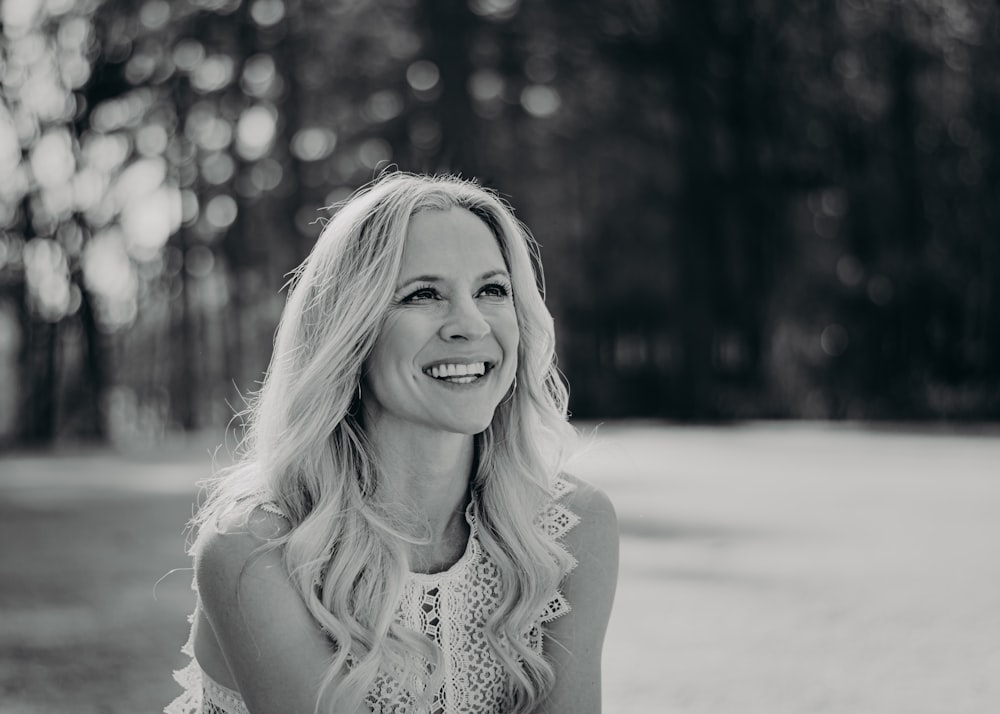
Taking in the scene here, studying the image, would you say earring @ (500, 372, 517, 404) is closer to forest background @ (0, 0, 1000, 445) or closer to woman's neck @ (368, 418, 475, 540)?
woman's neck @ (368, 418, 475, 540)

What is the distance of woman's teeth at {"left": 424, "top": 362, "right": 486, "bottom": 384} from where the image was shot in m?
2.55

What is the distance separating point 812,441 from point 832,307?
9.00 meters

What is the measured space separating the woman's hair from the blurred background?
528 inches

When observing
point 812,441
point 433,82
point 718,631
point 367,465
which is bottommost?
point 812,441

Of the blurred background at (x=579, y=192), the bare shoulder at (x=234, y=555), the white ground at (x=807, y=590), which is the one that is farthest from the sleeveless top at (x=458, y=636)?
the blurred background at (x=579, y=192)

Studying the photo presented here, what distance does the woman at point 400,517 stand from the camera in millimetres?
2404

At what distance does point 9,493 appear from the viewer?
13.0 m

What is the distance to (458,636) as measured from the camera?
2.55m

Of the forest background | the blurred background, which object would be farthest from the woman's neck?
the forest background

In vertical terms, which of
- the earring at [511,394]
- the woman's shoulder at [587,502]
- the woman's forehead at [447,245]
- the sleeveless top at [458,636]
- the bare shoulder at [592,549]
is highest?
the woman's forehead at [447,245]

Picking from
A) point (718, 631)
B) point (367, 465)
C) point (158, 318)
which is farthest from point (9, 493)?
point (158, 318)

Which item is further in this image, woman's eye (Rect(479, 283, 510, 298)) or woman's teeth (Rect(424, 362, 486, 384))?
woman's eye (Rect(479, 283, 510, 298))

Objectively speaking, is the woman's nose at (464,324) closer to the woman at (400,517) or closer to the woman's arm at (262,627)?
the woman at (400,517)

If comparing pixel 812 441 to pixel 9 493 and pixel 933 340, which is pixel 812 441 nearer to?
pixel 933 340
